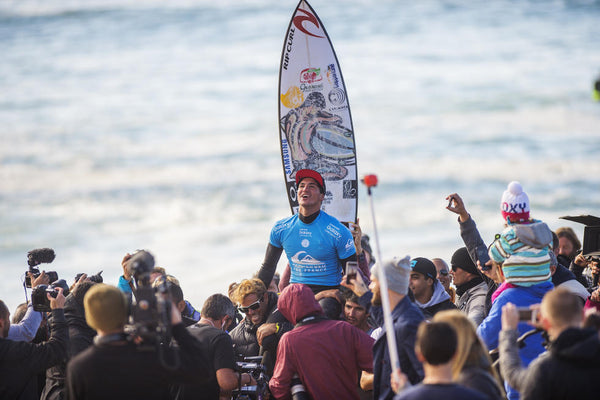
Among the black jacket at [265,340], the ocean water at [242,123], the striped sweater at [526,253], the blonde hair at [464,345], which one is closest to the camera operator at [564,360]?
the blonde hair at [464,345]

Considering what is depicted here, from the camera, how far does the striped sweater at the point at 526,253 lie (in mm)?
4961

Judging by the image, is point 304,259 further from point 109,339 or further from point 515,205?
point 109,339

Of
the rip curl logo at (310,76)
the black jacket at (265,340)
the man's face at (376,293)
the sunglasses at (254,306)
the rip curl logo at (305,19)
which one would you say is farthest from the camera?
the rip curl logo at (305,19)

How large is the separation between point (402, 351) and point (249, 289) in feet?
6.53

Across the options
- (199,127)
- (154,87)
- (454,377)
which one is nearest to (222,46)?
(154,87)

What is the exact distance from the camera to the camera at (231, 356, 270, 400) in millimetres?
5328

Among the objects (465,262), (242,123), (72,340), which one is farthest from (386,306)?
(242,123)

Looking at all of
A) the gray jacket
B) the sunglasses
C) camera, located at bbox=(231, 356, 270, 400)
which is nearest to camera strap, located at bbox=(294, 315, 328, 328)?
camera, located at bbox=(231, 356, 270, 400)

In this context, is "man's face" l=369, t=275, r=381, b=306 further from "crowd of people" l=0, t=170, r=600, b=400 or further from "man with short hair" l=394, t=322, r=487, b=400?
"man with short hair" l=394, t=322, r=487, b=400

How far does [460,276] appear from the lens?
6.41 meters

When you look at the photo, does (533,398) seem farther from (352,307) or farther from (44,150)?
(44,150)

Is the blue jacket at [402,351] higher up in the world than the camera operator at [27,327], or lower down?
lower down

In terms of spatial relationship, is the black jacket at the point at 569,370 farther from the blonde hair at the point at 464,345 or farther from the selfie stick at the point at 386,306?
the selfie stick at the point at 386,306

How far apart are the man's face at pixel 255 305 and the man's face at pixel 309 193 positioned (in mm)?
877
